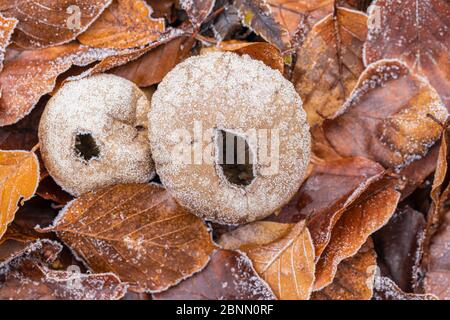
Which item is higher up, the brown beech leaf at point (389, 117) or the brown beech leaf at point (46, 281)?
the brown beech leaf at point (389, 117)

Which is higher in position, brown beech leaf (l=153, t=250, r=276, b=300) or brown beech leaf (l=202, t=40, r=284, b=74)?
brown beech leaf (l=202, t=40, r=284, b=74)

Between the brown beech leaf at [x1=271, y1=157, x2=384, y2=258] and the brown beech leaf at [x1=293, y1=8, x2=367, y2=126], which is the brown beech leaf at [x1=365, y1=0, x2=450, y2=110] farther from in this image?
the brown beech leaf at [x1=271, y1=157, x2=384, y2=258]

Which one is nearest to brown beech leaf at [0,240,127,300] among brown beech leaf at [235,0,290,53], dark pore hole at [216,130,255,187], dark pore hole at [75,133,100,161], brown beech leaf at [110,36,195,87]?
dark pore hole at [75,133,100,161]

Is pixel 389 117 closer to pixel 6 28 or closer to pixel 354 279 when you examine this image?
pixel 354 279

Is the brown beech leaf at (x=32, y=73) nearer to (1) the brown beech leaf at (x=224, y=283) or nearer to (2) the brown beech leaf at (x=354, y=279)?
(1) the brown beech leaf at (x=224, y=283)

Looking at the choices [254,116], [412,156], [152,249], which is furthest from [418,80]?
[152,249]

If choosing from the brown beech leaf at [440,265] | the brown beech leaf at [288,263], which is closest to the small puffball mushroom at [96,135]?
the brown beech leaf at [288,263]

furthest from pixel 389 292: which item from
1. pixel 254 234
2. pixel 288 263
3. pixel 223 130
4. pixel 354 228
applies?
pixel 223 130
